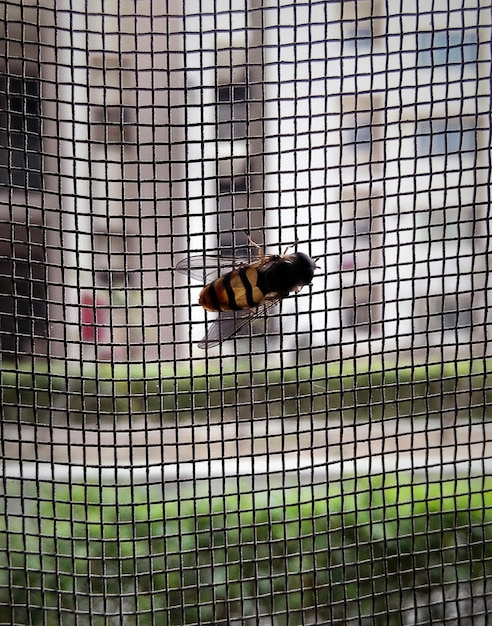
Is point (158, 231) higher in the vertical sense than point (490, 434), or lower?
higher

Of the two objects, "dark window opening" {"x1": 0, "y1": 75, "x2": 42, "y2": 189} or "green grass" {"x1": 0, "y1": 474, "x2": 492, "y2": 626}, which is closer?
"dark window opening" {"x1": 0, "y1": 75, "x2": 42, "y2": 189}

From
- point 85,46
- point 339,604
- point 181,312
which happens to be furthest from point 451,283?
point 85,46

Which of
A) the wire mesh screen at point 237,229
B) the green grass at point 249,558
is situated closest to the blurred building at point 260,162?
the wire mesh screen at point 237,229

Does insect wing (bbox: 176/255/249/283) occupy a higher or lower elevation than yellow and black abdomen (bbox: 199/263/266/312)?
higher

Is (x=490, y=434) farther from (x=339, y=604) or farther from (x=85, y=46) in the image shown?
(x=85, y=46)

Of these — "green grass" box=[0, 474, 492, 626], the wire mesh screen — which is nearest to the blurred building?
the wire mesh screen

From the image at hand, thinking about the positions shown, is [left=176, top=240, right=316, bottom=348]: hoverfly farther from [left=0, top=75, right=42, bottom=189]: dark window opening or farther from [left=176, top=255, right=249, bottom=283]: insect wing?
[left=0, top=75, right=42, bottom=189]: dark window opening

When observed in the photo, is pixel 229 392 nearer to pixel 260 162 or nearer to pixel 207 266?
pixel 207 266
